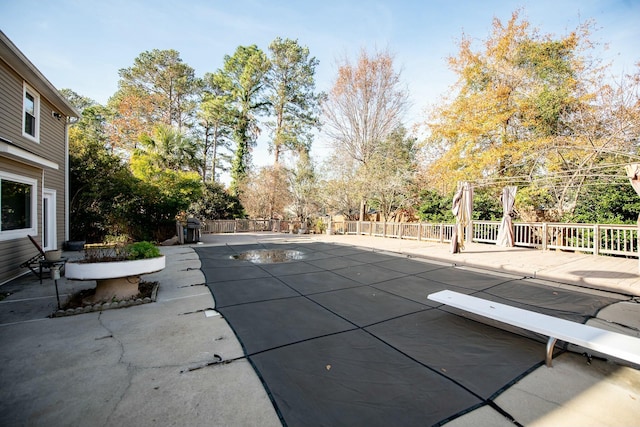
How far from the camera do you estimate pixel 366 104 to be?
16.4 meters

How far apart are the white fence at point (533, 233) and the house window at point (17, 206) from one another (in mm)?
9654

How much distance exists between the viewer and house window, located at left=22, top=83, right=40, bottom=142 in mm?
5969

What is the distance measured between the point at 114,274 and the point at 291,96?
66.0 feet

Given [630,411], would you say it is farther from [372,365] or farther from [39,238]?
[39,238]

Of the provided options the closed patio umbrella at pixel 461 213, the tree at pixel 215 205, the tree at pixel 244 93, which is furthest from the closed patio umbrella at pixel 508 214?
the tree at pixel 244 93

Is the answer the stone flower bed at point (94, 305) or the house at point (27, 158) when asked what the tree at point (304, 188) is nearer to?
the house at point (27, 158)

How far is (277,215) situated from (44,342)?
16.5 meters

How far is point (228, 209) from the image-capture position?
17062 mm

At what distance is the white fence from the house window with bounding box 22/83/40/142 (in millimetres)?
9718

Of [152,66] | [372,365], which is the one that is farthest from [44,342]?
[152,66]

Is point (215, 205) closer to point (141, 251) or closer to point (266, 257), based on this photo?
point (266, 257)

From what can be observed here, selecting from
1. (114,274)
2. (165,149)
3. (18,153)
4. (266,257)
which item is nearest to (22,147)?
(18,153)

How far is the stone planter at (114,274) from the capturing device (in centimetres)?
356

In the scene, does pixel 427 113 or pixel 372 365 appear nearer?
pixel 372 365
